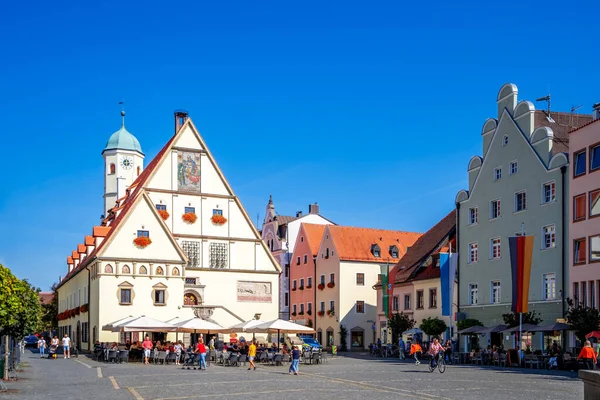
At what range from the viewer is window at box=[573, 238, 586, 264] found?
4547cm

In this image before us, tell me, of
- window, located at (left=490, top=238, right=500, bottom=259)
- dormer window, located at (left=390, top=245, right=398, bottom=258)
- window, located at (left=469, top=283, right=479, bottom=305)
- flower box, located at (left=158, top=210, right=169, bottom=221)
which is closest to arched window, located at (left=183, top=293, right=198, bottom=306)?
flower box, located at (left=158, top=210, right=169, bottom=221)

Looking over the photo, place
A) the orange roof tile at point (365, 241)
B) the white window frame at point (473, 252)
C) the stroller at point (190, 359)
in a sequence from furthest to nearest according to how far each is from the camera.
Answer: the orange roof tile at point (365, 241)
the white window frame at point (473, 252)
the stroller at point (190, 359)

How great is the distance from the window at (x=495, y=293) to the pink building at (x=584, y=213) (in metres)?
7.82

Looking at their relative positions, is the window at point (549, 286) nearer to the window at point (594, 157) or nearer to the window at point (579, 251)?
the window at point (579, 251)

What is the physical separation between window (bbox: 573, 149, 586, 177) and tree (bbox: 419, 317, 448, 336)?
1602 centimetres

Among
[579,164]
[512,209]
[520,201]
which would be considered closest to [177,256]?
[512,209]

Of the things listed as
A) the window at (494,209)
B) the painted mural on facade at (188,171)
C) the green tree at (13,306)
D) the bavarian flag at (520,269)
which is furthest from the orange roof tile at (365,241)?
the green tree at (13,306)

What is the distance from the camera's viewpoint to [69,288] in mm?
75250

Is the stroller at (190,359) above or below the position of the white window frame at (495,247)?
below

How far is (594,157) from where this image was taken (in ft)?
147

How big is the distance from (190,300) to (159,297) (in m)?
4.58

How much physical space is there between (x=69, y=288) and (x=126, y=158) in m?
22.8

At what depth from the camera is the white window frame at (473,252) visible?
2232 inches

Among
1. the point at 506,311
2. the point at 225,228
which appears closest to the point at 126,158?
the point at 225,228
